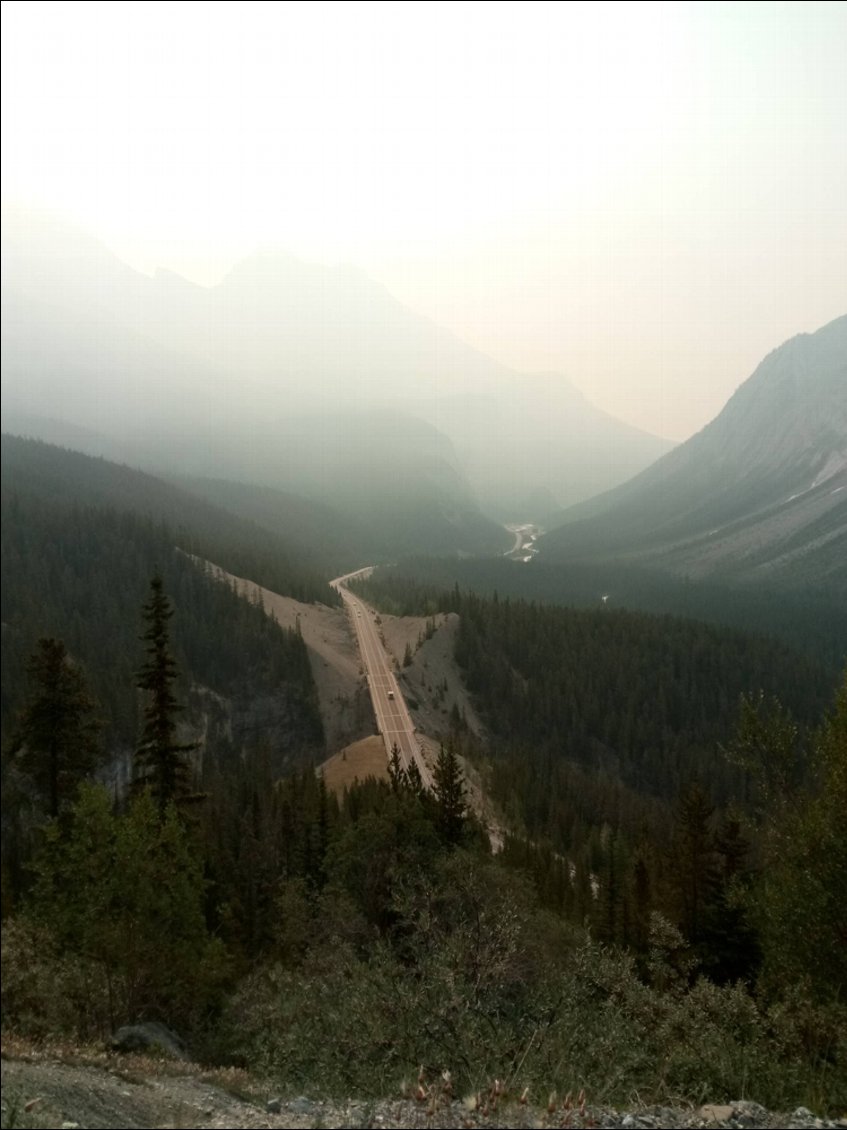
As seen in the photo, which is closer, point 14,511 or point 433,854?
point 433,854

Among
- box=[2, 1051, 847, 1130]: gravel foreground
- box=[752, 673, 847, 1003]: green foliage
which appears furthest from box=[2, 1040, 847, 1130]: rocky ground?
box=[752, 673, 847, 1003]: green foliage

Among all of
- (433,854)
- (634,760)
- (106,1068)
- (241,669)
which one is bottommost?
(634,760)

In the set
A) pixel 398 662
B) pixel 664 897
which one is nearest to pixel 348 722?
pixel 398 662

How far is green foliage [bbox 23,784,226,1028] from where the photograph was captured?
1653 centimetres

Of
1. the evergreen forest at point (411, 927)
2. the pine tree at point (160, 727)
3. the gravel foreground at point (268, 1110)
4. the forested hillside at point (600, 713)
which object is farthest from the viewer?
the forested hillside at point (600, 713)

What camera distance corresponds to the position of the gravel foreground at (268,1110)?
7.16 m

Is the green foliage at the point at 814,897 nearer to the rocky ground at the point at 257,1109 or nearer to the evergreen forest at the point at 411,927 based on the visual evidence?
the evergreen forest at the point at 411,927

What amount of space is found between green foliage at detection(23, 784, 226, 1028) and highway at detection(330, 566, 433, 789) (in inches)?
1753

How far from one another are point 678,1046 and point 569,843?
224ft

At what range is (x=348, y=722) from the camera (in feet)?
358

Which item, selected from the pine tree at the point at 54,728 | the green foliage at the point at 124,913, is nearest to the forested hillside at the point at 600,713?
the green foliage at the point at 124,913

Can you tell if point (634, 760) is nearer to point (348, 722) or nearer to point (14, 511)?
point (348, 722)

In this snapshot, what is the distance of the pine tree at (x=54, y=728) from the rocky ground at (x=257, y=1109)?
16580 millimetres

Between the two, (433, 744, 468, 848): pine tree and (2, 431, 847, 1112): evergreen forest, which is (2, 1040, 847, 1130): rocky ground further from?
(433, 744, 468, 848): pine tree
